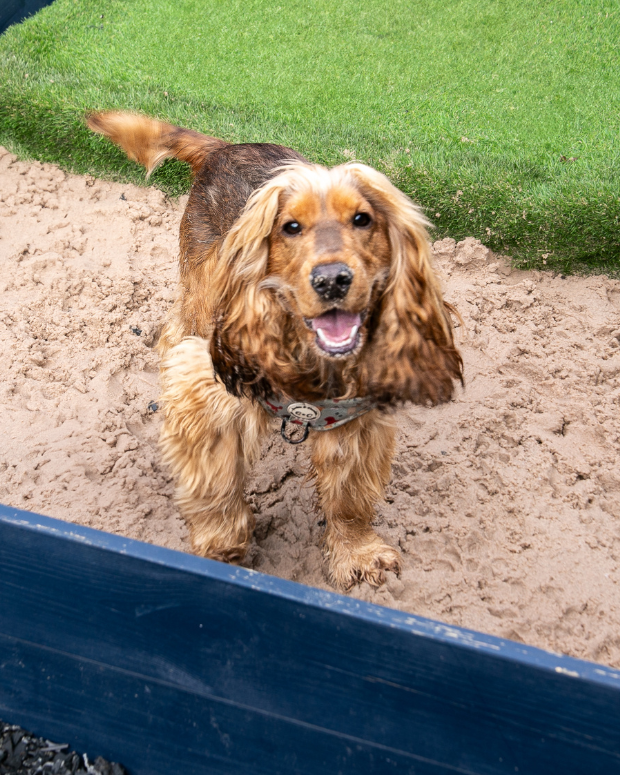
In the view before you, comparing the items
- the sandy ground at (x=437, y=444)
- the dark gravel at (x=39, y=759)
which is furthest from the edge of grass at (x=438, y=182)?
the dark gravel at (x=39, y=759)

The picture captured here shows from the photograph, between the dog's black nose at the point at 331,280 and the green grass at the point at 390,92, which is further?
the green grass at the point at 390,92

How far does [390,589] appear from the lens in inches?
116

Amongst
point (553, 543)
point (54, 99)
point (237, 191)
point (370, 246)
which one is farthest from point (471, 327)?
point (54, 99)

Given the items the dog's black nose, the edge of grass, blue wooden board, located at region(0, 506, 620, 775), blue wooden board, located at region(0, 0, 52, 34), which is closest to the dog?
the dog's black nose

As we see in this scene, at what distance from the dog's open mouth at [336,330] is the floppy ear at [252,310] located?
0.19m

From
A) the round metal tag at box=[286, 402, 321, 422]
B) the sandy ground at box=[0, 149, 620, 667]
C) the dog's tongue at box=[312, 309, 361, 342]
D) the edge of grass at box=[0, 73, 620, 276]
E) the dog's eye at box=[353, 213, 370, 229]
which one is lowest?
the sandy ground at box=[0, 149, 620, 667]

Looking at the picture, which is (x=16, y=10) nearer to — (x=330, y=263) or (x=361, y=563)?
(x=330, y=263)

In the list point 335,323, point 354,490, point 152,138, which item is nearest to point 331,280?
point 335,323

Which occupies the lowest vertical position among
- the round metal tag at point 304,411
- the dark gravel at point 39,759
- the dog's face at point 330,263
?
the dark gravel at point 39,759

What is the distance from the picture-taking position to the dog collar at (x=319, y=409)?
8.14 ft

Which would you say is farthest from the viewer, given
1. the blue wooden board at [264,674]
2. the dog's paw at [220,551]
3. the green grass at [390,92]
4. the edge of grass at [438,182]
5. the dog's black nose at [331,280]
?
the green grass at [390,92]

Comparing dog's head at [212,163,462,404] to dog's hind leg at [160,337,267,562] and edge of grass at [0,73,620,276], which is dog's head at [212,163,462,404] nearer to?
dog's hind leg at [160,337,267,562]

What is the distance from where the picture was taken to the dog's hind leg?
2715 mm

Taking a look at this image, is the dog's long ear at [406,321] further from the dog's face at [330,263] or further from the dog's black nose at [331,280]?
the dog's black nose at [331,280]
